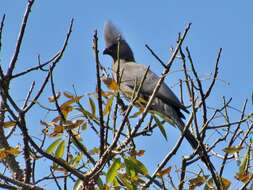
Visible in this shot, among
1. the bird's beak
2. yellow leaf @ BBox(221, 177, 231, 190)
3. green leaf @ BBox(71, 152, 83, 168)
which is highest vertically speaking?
the bird's beak

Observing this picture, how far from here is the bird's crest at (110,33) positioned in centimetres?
739

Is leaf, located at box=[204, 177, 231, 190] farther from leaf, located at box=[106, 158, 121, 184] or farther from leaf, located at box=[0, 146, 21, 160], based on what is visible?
leaf, located at box=[0, 146, 21, 160]

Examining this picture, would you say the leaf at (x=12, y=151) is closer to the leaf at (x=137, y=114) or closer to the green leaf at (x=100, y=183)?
the green leaf at (x=100, y=183)

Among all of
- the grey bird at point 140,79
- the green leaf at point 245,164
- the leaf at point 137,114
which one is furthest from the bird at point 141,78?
the leaf at point 137,114

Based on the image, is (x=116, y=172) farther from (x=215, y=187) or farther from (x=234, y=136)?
(x=234, y=136)

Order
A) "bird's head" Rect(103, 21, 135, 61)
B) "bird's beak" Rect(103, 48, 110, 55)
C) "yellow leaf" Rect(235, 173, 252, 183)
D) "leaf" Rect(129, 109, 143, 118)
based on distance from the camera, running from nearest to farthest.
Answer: "leaf" Rect(129, 109, 143, 118), "yellow leaf" Rect(235, 173, 252, 183), "bird's head" Rect(103, 21, 135, 61), "bird's beak" Rect(103, 48, 110, 55)

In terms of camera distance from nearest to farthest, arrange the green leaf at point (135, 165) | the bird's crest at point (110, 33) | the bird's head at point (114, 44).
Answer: the green leaf at point (135, 165) < the bird's crest at point (110, 33) < the bird's head at point (114, 44)

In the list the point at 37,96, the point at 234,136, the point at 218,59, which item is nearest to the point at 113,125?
the point at 37,96

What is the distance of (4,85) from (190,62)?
1.04 m

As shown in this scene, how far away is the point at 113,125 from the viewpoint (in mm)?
3018

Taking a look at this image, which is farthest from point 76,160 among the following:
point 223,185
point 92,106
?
point 223,185

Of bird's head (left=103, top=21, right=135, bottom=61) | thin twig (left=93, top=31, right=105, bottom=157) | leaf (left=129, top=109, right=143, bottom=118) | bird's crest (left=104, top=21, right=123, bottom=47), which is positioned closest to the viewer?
thin twig (left=93, top=31, right=105, bottom=157)

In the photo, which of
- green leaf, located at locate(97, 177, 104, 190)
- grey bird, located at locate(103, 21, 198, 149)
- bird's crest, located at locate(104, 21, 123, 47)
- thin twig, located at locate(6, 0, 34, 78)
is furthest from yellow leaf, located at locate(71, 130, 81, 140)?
bird's crest, located at locate(104, 21, 123, 47)

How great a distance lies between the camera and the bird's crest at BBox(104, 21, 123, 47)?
7395mm
